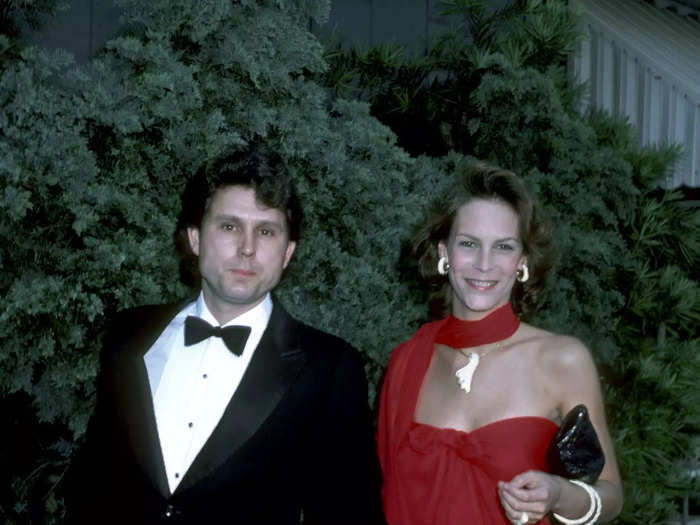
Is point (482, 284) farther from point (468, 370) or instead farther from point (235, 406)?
point (235, 406)

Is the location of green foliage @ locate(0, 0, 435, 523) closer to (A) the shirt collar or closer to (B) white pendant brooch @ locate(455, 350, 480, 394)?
(A) the shirt collar

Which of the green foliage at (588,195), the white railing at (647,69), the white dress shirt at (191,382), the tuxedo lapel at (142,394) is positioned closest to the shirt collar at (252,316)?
the white dress shirt at (191,382)

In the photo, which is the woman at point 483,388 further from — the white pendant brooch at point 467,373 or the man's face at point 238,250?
the man's face at point 238,250

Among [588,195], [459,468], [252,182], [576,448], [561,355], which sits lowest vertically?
[459,468]

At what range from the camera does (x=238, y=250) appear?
1956mm

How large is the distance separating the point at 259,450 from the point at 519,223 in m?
1.01

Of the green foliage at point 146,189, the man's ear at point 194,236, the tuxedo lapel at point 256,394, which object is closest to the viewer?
the tuxedo lapel at point 256,394

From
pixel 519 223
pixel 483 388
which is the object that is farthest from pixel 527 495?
pixel 519 223

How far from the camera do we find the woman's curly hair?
2.33 meters

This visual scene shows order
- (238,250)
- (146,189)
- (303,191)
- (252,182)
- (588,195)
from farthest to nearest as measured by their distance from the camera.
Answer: (588,195)
(303,191)
(146,189)
(252,182)
(238,250)

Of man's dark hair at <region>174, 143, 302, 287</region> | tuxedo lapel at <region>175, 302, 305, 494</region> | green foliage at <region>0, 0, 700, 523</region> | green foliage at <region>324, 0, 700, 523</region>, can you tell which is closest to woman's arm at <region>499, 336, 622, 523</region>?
tuxedo lapel at <region>175, 302, 305, 494</region>

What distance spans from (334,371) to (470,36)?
3.73m

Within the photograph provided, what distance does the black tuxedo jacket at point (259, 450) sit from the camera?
1.84 metres

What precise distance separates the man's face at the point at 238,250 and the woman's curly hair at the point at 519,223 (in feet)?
1.88
